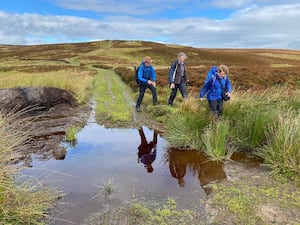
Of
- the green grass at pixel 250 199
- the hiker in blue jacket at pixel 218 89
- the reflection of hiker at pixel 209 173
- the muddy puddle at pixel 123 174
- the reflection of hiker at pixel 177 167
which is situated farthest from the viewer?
the hiker in blue jacket at pixel 218 89

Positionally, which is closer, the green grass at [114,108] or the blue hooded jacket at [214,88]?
the blue hooded jacket at [214,88]

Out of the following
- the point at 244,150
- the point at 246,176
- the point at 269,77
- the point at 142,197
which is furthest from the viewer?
the point at 269,77

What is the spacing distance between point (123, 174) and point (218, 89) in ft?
13.3

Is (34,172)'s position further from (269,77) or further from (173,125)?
(269,77)

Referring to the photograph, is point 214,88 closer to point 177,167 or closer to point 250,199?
point 177,167

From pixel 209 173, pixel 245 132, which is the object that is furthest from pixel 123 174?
pixel 245 132

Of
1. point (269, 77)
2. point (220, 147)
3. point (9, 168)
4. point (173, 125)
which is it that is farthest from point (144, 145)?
point (269, 77)

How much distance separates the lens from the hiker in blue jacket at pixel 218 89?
948 centimetres

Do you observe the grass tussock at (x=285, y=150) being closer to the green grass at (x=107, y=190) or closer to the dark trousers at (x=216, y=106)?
the dark trousers at (x=216, y=106)

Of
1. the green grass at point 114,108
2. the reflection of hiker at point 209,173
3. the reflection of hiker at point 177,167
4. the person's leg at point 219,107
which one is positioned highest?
the person's leg at point 219,107

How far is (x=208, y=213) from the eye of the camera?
5.10 m

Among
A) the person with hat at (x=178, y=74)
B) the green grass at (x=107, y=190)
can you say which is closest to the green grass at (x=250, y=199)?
the green grass at (x=107, y=190)

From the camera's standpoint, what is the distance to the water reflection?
257 inches

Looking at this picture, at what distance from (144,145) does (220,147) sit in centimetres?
217
